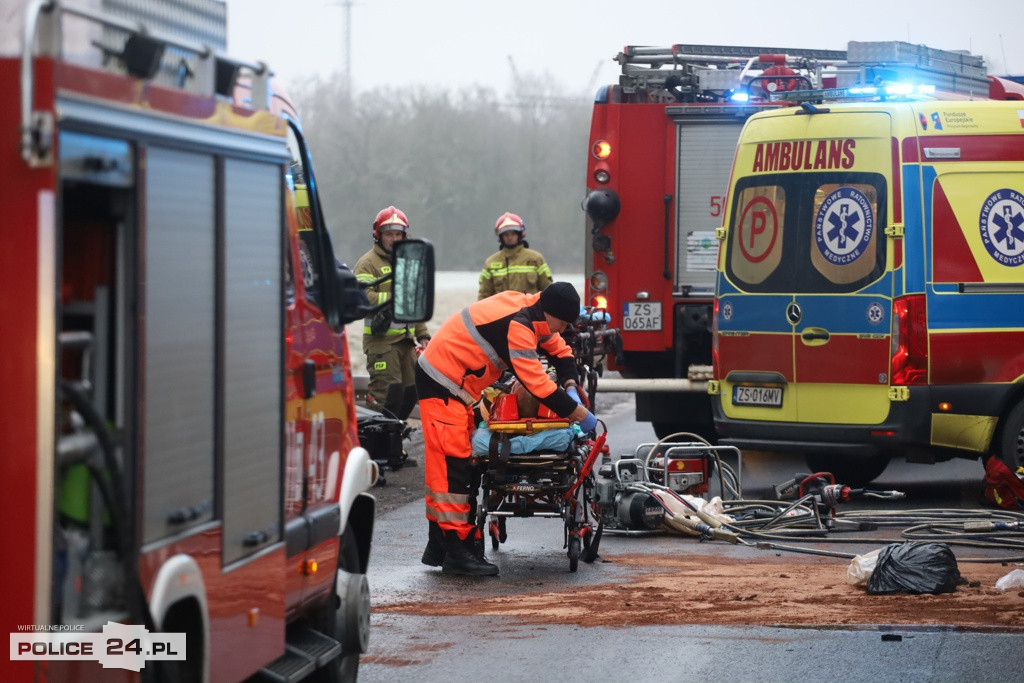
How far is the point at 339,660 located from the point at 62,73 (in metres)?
2.99

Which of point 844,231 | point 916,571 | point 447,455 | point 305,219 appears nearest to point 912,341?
point 844,231

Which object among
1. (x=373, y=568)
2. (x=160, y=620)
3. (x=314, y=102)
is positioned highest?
(x=314, y=102)

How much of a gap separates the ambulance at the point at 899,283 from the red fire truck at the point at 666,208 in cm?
279

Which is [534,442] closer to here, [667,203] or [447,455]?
[447,455]

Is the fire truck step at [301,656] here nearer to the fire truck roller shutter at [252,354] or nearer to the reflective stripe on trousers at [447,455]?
the fire truck roller shutter at [252,354]

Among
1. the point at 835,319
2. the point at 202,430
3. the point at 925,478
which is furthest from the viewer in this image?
the point at 925,478

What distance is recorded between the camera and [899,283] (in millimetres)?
11188

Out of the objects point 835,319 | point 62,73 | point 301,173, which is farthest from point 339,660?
point 835,319

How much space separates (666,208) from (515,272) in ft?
5.57

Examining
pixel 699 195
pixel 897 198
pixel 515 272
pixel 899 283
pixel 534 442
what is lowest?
pixel 534 442

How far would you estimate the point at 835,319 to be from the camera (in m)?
11.5

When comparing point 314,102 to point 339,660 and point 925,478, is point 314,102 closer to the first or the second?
point 925,478

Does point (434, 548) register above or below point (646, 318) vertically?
below

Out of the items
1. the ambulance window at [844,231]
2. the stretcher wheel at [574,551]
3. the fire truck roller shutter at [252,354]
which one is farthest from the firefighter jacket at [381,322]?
the fire truck roller shutter at [252,354]
